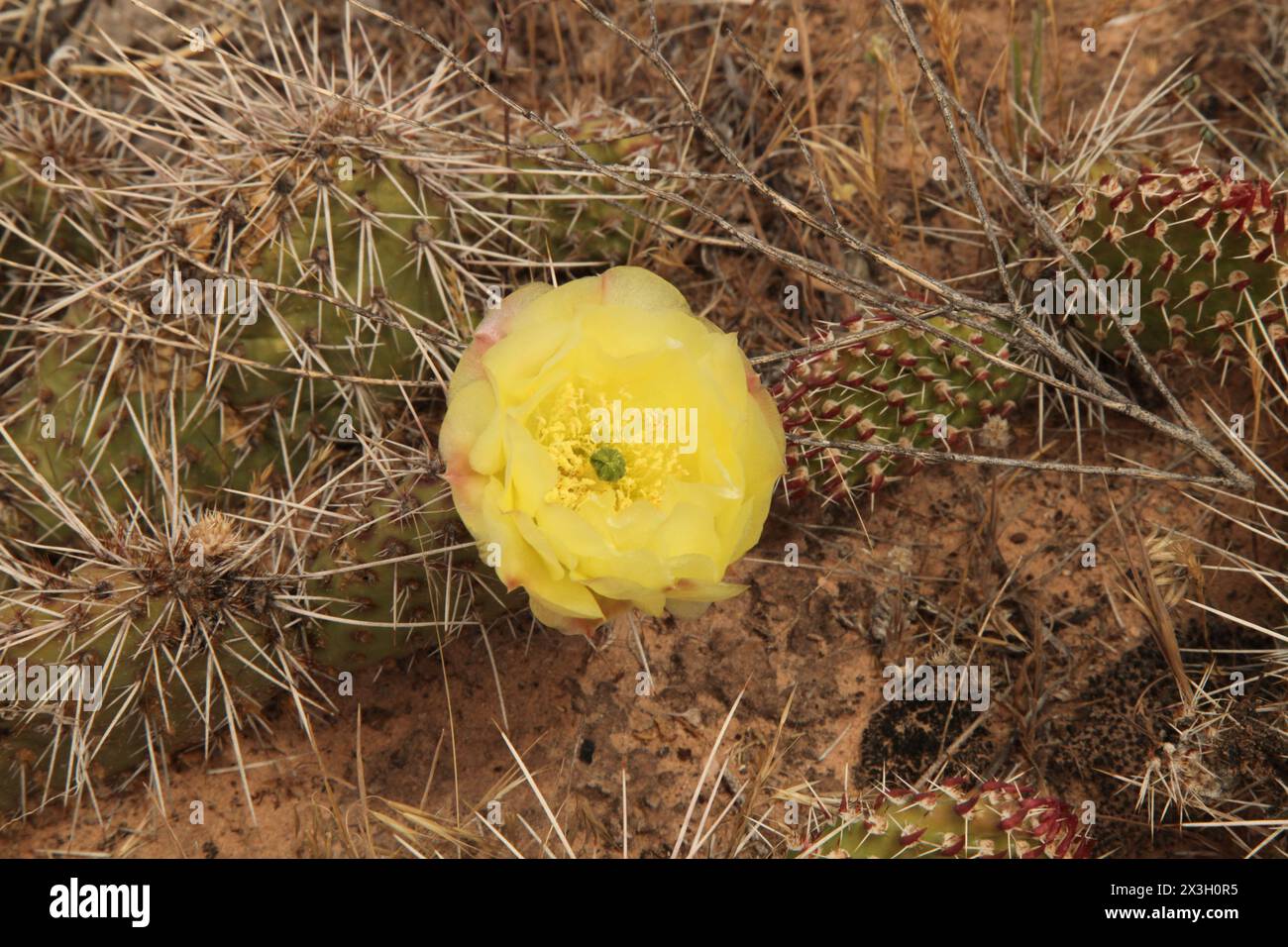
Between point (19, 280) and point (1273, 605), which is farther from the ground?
point (19, 280)

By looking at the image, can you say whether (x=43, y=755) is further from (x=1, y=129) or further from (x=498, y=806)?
(x=1, y=129)

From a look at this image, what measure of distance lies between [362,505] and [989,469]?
1.27 meters

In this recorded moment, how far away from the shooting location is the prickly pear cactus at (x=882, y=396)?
2098mm

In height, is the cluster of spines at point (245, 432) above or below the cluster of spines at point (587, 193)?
below

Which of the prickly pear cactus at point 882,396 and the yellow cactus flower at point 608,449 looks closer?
the yellow cactus flower at point 608,449

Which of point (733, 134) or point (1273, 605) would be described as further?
point (733, 134)

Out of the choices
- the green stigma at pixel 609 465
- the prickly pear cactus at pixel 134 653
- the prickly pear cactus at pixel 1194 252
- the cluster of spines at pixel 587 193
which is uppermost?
the cluster of spines at pixel 587 193

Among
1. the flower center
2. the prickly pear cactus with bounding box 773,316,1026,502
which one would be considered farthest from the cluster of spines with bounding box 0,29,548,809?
the prickly pear cactus with bounding box 773,316,1026,502

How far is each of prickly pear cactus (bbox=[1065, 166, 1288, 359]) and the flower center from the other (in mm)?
1083

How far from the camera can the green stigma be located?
61.8 inches

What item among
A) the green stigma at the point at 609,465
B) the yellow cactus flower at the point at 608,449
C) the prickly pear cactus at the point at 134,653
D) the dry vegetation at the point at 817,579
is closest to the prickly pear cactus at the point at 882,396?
the dry vegetation at the point at 817,579

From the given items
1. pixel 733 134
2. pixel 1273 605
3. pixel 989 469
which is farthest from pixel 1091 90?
pixel 1273 605

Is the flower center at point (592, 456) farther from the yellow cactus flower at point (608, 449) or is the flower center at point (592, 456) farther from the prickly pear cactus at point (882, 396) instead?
the prickly pear cactus at point (882, 396)
